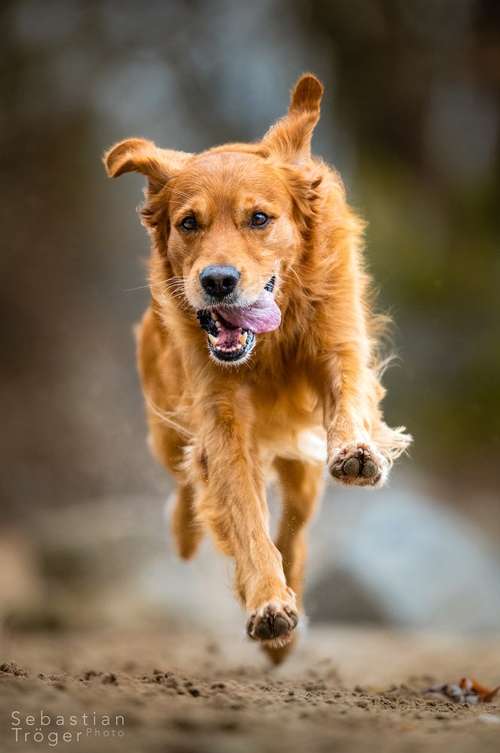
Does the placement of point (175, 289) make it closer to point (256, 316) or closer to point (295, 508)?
point (256, 316)

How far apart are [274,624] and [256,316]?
4.38 feet

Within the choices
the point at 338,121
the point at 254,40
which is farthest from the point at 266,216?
the point at 254,40

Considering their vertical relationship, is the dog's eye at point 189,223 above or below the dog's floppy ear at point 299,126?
below

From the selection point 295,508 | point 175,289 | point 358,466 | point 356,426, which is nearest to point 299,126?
point 175,289

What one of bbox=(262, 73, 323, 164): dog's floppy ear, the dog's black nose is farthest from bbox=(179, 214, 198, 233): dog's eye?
bbox=(262, 73, 323, 164): dog's floppy ear

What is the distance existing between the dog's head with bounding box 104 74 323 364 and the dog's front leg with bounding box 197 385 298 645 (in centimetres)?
39

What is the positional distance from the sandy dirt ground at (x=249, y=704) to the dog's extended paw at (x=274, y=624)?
275 mm

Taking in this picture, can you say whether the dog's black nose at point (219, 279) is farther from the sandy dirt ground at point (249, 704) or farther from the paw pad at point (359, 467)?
the sandy dirt ground at point (249, 704)

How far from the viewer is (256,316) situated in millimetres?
4465

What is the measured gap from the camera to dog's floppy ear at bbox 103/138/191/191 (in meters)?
4.94

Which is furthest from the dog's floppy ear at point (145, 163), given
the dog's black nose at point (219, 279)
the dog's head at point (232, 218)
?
the dog's black nose at point (219, 279)

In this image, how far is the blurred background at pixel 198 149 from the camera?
11.4 m

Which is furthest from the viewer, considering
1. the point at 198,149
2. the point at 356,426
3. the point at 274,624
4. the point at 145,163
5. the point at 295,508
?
the point at 198,149

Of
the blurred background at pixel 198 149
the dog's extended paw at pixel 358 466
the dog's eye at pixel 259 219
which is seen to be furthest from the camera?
the blurred background at pixel 198 149
